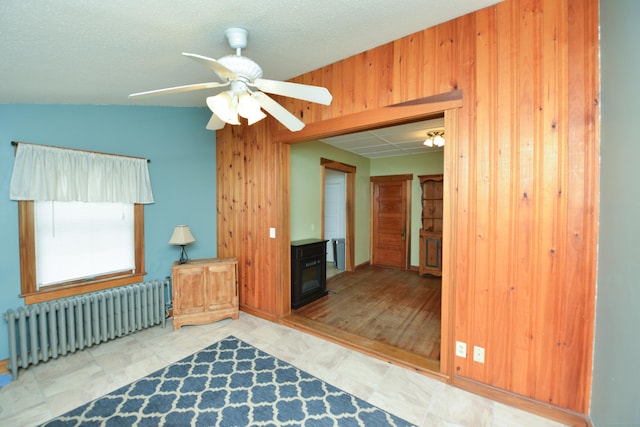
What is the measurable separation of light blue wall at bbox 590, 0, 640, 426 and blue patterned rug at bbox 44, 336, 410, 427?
1143 millimetres

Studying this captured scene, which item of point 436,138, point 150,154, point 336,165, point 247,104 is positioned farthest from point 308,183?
point 247,104

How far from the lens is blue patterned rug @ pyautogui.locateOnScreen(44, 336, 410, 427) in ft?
5.62

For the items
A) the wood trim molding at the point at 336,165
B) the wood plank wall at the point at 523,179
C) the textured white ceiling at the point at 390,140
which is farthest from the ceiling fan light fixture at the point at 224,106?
the wood trim molding at the point at 336,165

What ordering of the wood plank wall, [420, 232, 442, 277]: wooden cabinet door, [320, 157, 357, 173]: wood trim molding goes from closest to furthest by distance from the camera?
the wood plank wall < [320, 157, 357, 173]: wood trim molding < [420, 232, 442, 277]: wooden cabinet door

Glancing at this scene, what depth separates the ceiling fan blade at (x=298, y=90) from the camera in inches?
58.0

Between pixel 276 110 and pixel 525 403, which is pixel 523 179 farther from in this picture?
pixel 276 110

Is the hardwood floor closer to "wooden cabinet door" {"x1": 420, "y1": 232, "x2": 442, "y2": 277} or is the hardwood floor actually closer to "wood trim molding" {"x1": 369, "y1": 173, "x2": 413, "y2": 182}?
"wooden cabinet door" {"x1": 420, "y1": 232, "x2": 442, "y2": 277}

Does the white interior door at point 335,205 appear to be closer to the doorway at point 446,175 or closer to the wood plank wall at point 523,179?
A: the doorway at point 446,175

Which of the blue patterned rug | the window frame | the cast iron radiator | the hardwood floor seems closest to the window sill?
the window frame

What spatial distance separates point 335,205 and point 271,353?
3785 millimetres

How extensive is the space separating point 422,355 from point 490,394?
603 mm

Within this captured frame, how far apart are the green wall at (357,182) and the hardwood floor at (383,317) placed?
3.70ft

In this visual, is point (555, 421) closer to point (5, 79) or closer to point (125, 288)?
point (125, 288)

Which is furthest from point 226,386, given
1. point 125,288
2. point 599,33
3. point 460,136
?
point 599,33
